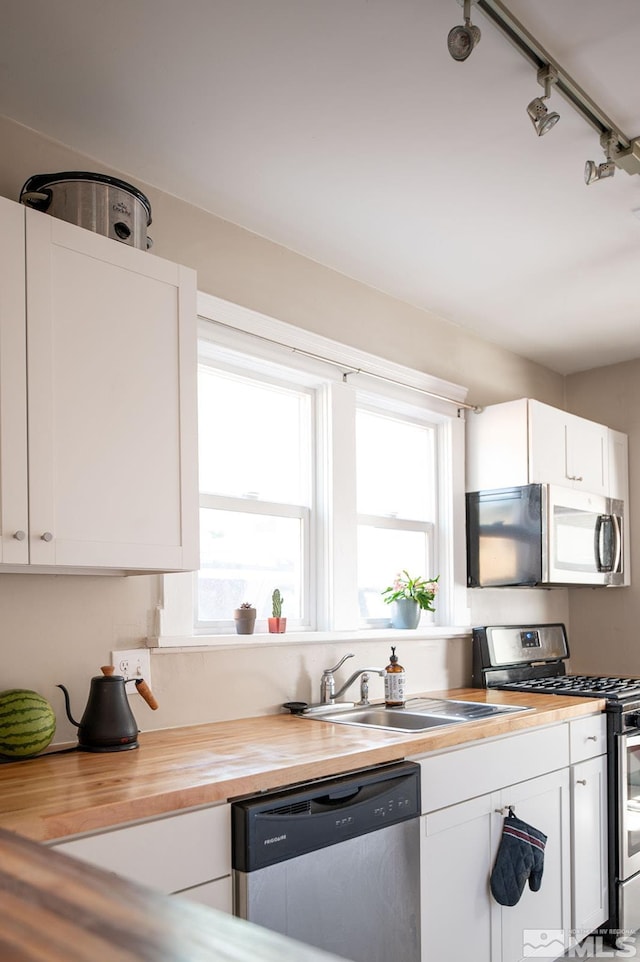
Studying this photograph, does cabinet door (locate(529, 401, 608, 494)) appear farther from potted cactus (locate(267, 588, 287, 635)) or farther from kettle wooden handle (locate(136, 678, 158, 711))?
kettle wooden handle (locate(136, 678, 158, 711))

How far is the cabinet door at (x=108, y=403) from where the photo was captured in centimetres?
195

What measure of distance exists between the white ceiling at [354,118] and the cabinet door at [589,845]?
200 cm

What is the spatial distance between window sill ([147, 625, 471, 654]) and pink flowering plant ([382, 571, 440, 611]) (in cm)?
12

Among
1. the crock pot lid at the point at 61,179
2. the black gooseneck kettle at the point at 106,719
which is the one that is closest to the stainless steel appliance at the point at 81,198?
the crock pot lid at the point at 61,179

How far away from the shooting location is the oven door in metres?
3.29

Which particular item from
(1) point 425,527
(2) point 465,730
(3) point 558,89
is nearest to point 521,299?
(1) point 425,527

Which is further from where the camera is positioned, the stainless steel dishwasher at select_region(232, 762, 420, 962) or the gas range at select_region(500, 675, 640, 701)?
the gas range at select_region(500, 675, 640, 701)

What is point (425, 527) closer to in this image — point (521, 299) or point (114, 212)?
point (521, 299)

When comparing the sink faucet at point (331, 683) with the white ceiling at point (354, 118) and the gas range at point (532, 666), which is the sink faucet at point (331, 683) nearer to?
the gas range at point (532, 666)

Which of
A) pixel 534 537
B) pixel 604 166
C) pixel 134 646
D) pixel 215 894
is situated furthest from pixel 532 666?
pixel 215 894

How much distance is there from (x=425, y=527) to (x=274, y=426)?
1.04 metres

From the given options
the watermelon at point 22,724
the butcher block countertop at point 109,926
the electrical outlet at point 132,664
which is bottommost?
the watermelon at point 22,724

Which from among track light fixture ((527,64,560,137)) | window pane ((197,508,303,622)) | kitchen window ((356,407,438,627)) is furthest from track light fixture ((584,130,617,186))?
window pane ((197,508,303,622))

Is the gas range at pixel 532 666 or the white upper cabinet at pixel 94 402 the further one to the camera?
the gas range at pixel 532 666
